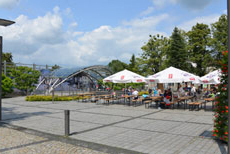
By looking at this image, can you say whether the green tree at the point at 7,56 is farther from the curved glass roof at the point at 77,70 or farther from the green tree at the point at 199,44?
the green tree at the point at 199,44

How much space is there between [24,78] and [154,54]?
86.1 feet

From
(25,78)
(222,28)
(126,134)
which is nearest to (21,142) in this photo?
(126,134)

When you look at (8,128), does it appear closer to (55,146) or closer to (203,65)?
(55,146)

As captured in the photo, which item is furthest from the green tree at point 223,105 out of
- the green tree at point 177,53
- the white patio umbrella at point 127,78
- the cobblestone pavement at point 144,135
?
the green tree at point 177,53

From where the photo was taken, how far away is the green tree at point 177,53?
43250 millimetres

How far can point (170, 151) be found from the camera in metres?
5.52

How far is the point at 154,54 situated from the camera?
44.0 meters

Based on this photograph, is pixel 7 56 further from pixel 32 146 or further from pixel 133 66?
pixel 32 146

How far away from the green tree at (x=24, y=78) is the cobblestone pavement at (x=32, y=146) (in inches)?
875

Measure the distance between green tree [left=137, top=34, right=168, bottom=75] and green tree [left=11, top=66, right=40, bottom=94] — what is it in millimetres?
23827

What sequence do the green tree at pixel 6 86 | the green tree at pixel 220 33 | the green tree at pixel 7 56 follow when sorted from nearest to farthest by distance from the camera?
the green tree at pixel 6 86 < the green tree at pixel 220 33 < the green tree at pixel 7 56

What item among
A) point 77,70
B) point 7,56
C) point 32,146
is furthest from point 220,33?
point 7,56

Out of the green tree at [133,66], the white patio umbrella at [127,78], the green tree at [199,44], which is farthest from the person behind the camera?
the green tree at [133,66]

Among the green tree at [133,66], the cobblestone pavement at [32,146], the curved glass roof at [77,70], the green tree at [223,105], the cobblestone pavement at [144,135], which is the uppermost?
the green tree at [133,66]
